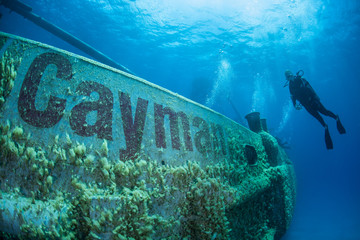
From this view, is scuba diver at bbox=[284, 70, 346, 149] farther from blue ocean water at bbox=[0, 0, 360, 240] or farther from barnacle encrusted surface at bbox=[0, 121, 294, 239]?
blue ocean water at bbox=[0, 0, 360, 240]

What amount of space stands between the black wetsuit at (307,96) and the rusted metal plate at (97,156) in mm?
5149

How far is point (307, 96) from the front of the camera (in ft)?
19.5

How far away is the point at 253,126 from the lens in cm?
573

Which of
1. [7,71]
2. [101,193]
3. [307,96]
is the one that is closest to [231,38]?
[307,96]

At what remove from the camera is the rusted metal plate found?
137 cm

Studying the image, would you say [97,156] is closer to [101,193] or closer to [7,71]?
[101,193]

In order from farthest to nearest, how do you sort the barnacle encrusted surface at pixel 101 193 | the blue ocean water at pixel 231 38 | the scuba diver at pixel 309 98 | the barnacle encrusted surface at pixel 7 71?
the blue ocean water at pixel 231 38 → the scuba diver at pixel 309 98 → the barnacle encrusted surface at pixel 7 71 → the barnacle encrusted surface at pixel 101 193

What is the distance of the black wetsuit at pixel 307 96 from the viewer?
5.79 metres

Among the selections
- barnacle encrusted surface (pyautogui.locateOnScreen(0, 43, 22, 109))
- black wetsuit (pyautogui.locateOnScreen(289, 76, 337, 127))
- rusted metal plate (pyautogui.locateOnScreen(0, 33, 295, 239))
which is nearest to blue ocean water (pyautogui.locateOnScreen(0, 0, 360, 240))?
black wetsuit (pyautogui.locateOnScreen(289, 76, 337, 127))

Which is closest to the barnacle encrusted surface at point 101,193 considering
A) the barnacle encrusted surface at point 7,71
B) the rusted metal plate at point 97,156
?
the rusted metal plate at point 97,156

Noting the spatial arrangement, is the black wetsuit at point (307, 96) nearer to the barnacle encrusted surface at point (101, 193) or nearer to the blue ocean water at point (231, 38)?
the barnacle encrusted surface at point (101, 193)

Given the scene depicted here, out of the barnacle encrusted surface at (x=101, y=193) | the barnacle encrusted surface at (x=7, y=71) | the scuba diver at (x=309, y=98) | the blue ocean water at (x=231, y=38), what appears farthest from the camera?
the blue ocean water at (x=231, y=38)

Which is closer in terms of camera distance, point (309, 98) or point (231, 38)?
point (309, 98)

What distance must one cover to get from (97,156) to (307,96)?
22.1 feet
